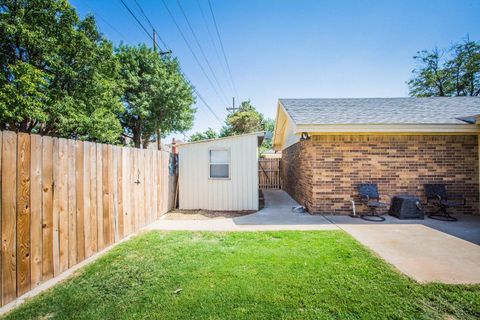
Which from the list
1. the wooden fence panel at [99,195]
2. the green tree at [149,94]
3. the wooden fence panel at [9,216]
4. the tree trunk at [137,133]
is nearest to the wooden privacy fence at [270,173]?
the green tree at [149,94]

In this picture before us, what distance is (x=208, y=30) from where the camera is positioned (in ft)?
35.3

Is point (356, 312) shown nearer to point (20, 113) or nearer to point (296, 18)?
point (296, 18)

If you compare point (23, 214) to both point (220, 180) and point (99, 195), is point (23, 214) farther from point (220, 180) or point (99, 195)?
point (220, 180)

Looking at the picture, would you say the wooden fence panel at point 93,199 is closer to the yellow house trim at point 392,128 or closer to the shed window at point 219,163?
the shed window at point 219,163

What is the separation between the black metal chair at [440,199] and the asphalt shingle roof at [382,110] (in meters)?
2.08

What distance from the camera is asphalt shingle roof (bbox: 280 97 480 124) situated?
686 centimetres

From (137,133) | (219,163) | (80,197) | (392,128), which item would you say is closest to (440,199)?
(392,128)

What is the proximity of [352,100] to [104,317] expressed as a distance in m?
10.9

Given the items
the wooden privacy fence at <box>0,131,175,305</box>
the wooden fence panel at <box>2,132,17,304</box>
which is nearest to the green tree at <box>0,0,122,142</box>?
the wooden privacy fence at <box>0,131,175,305</box>

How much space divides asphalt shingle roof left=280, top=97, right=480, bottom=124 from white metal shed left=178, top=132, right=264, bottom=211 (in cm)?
217

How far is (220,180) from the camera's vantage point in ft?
26.0

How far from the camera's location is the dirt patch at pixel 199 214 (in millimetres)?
6922

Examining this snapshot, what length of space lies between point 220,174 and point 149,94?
A: 16.3m

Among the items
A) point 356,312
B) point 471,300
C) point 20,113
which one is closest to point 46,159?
point 356,312
